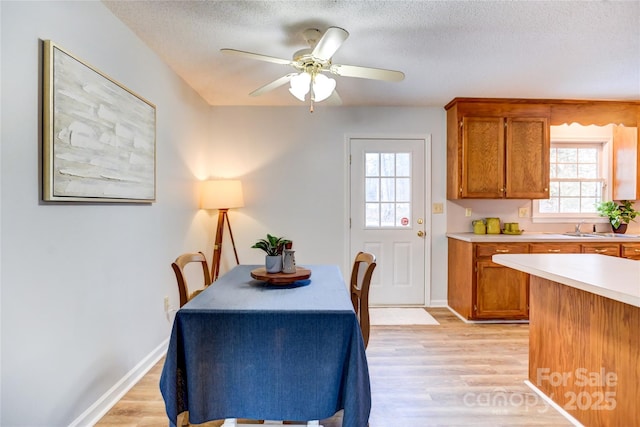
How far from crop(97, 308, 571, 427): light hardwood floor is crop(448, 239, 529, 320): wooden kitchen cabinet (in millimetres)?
271

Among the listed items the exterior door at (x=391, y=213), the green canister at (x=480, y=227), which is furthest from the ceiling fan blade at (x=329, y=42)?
the green canister at (x=480, y=227)

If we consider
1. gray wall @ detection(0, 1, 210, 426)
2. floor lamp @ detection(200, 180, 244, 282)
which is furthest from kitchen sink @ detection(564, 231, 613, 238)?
gray wall @ detection(0, 1, 210, 426)

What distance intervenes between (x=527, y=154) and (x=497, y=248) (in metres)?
1.11

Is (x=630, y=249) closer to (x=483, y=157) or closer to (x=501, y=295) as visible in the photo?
(x=501, y=295)

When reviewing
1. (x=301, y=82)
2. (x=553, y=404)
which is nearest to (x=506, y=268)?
(x=553, y=404)

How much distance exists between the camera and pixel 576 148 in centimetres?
408

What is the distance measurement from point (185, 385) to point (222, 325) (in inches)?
11.8

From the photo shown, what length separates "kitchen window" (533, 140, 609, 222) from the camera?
13.3ft

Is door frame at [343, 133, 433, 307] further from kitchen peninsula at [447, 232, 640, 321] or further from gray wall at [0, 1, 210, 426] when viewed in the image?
gray wall at [0, 1, 210, 426]

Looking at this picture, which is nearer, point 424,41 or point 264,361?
point 264,361

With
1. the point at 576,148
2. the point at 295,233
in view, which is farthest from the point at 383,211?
the point at 576,148

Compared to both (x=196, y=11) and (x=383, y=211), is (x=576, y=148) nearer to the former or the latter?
(x=383, y=211)

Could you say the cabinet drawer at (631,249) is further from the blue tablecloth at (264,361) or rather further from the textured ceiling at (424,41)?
the blue tablecloth at (264,361)

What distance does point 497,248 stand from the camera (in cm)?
339
